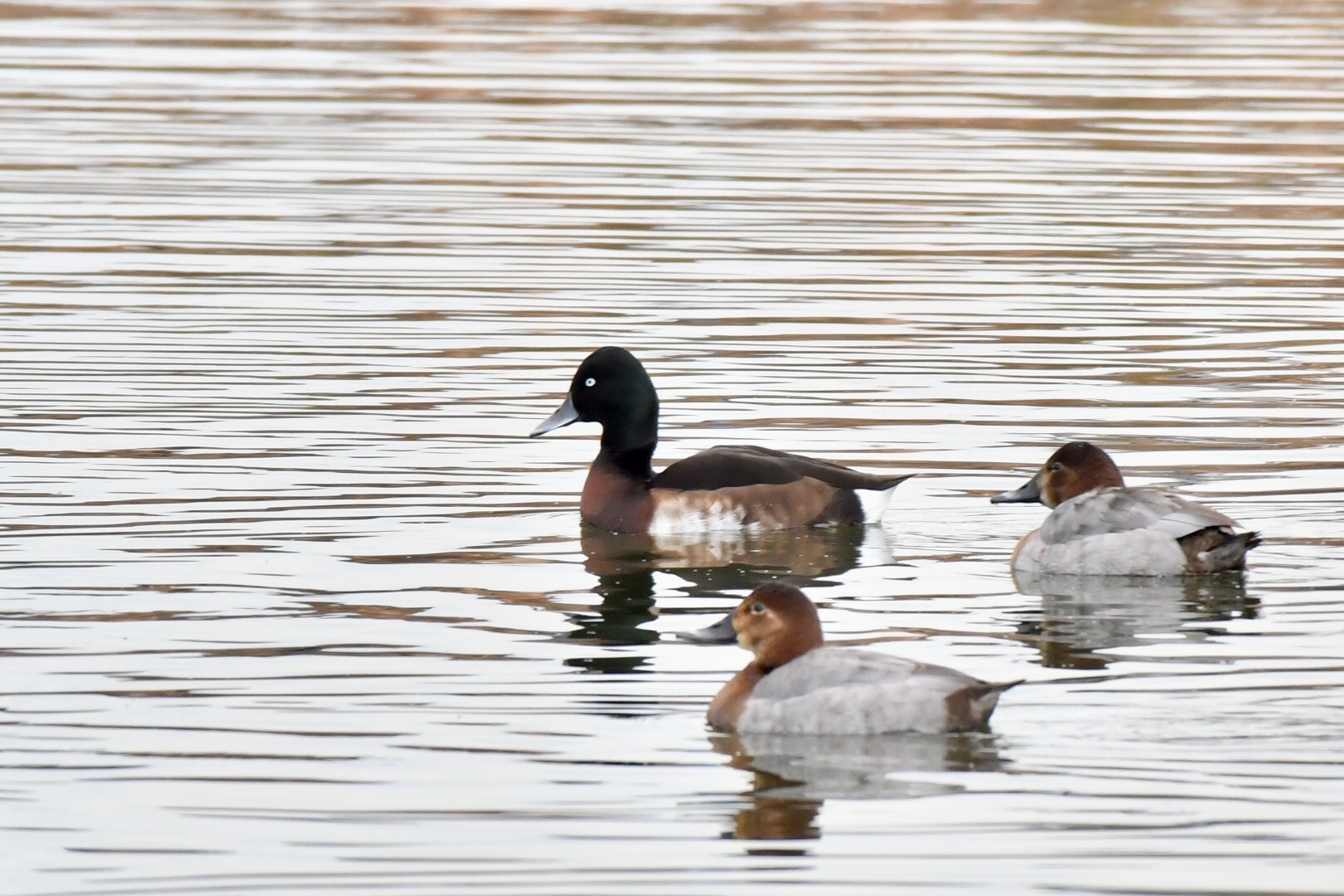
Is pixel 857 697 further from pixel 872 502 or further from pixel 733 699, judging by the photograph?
pixel 872 502

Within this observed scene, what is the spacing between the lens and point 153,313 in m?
17.4

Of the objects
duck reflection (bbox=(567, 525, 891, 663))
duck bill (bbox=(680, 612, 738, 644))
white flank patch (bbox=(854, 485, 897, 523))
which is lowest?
duck reflection (bbox=(567, 525, 891, 663))

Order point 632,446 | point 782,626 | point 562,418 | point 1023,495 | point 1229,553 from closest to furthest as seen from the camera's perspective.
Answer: point 782,626
point 1229,553
point 1023,495
point 632,446
point 562,418

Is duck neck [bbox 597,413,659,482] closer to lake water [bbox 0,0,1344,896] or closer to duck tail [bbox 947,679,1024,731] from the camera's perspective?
lake water [bbox 0,0,1344,896]

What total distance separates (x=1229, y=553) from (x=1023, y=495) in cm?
130

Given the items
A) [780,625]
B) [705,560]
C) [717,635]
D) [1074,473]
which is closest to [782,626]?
[780,625]

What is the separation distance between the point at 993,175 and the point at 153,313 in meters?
9.79

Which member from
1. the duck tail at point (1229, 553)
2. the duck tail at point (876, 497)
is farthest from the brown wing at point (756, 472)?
the duck tail at point (1229, 553)

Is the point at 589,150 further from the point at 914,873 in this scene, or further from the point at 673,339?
the point at 914,873

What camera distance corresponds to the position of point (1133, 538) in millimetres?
10773

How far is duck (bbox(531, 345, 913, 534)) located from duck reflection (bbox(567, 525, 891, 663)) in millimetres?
63

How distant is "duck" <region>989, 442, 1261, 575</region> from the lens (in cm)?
1062

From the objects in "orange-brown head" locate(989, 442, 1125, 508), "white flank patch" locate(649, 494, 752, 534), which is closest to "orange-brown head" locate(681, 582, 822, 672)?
"orange-brown head" locate(989, 442, 1125, 508)

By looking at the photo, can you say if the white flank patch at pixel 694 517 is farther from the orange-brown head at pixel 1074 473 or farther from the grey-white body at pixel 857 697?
the grey-white body at pixel 857 697
